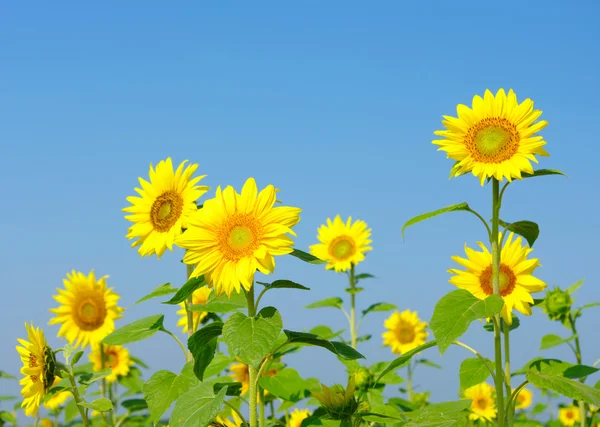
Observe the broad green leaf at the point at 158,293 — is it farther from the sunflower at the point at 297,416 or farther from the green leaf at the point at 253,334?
the sunflower at the point at 297,416

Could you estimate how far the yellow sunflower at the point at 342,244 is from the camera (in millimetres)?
7223

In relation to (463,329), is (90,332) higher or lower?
higher

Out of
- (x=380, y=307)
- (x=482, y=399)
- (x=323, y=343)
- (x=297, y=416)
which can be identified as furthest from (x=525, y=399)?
(x=323, y=343)

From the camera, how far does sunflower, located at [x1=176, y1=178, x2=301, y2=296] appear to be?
2.88 meters

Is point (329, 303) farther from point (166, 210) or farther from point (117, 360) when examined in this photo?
point (166, 210)

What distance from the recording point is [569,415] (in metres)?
8.09

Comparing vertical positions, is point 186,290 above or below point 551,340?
below

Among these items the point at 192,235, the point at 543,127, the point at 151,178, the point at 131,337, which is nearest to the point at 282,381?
the point at 131,337

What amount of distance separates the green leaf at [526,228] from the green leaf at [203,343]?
57.3 inches

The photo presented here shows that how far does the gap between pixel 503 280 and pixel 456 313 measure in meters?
1.19

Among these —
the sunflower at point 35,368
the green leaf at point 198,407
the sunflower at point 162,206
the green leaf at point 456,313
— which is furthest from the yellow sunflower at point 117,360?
the green leaf at point 456,313

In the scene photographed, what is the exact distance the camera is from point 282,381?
4.49m

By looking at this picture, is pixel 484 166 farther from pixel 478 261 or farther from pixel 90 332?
pixel 90 332

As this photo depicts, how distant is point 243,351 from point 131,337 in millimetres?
1316
